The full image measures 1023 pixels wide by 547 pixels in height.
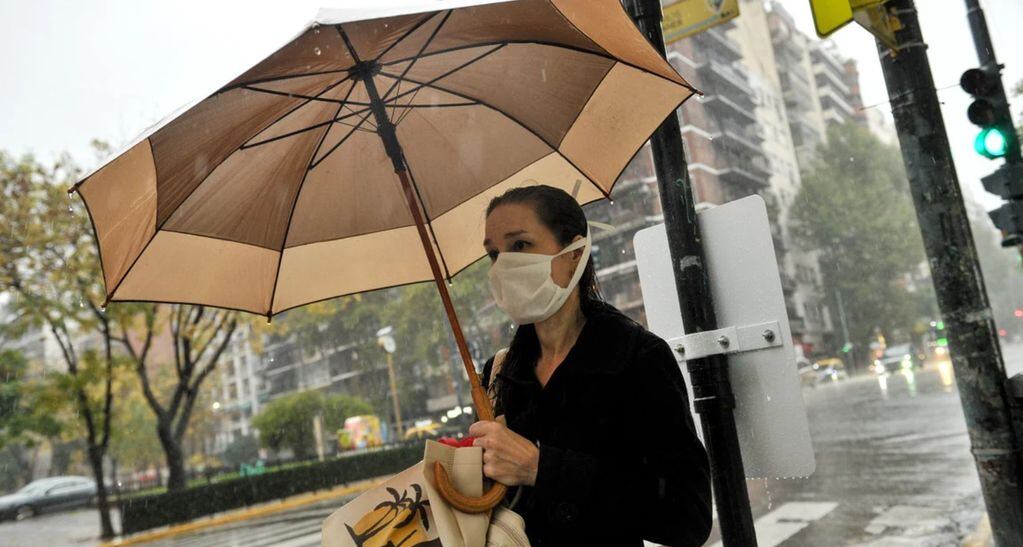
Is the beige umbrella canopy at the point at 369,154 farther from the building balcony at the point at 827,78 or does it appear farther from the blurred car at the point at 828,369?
the building balcony at the point at 827,78

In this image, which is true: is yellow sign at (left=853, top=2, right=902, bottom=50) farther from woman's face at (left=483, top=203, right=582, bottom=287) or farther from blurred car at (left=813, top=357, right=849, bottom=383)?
blurred car at (left=813, top=357, right=849, bottom=383)

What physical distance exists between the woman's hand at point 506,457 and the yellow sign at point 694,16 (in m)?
2.59

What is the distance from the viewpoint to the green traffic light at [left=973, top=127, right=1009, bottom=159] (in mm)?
5320

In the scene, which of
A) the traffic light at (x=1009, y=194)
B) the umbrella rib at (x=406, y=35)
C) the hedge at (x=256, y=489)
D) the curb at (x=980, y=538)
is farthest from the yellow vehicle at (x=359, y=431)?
the umbrella rib at (x=406, y=35)

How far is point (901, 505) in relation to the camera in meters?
8.36

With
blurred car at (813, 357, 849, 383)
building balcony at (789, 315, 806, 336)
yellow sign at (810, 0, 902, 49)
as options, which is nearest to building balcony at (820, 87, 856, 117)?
building balcony at (789, 315, 806, 336)

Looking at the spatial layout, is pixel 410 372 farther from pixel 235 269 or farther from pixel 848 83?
pixel 848 83

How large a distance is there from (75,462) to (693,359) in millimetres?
23692

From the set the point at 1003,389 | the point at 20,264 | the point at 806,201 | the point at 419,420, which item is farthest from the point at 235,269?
the point at 806,201

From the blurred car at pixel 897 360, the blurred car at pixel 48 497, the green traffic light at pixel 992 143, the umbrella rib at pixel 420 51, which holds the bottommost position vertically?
the blurred car at pixel 897 360

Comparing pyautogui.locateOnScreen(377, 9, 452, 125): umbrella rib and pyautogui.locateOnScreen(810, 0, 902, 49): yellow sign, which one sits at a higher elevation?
pyautogui.locateOnScreen(810, 0, 902, 49): yellow sign

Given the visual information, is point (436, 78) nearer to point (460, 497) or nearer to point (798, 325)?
point (460, 497)

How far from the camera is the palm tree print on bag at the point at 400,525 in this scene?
1534 millimetres

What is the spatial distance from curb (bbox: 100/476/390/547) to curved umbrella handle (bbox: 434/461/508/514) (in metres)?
13.7
